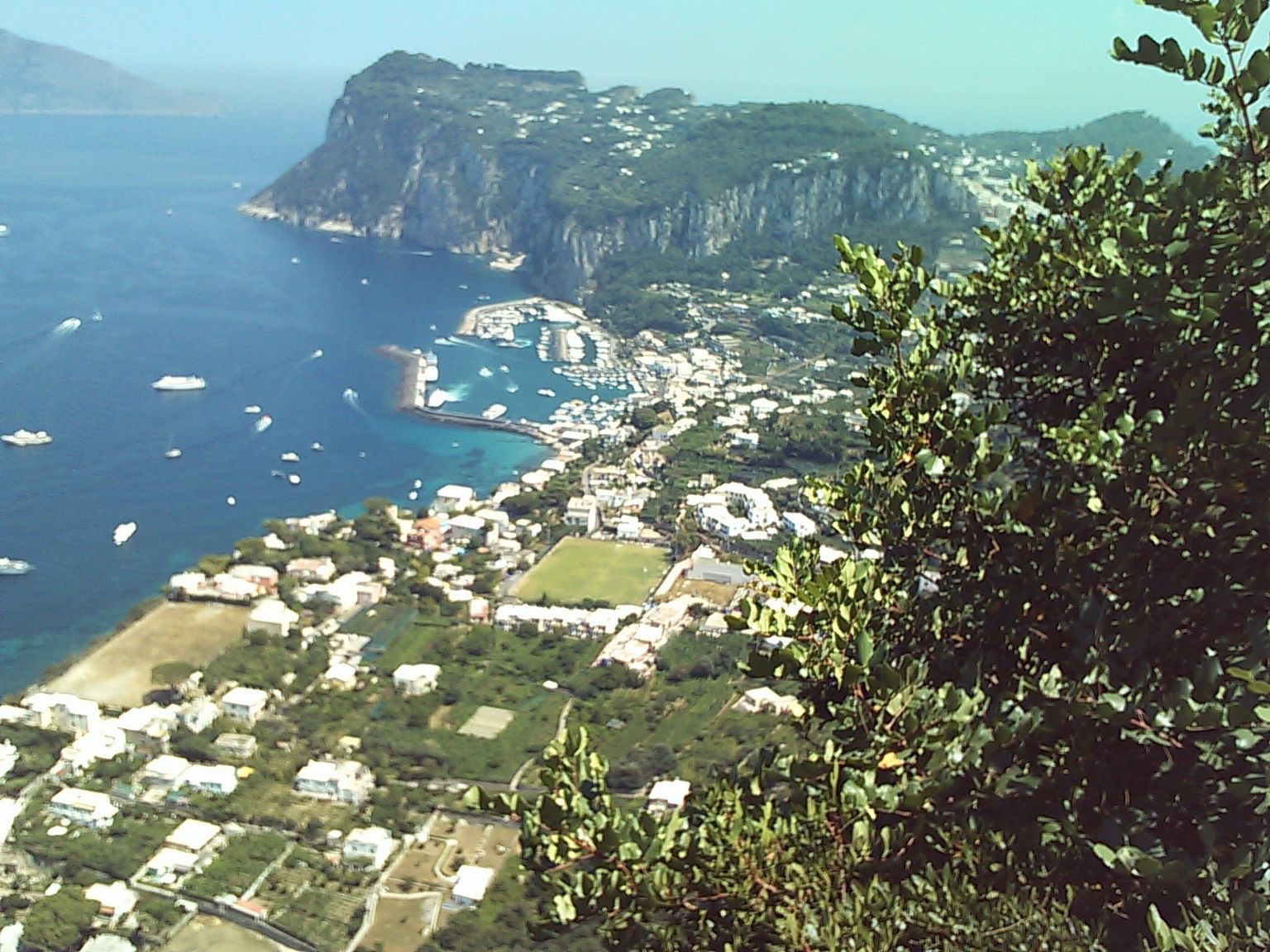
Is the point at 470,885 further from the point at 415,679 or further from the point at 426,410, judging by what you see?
the point at 426,410

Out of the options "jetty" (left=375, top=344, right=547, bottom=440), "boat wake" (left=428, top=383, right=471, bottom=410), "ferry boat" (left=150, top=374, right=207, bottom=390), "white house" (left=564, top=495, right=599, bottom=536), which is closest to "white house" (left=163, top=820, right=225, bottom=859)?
"white house" (left=564, top=495, right=599, bottom=536)

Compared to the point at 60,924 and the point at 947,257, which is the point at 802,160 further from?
the point at 60,924

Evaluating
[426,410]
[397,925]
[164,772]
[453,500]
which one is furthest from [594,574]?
[426,410]

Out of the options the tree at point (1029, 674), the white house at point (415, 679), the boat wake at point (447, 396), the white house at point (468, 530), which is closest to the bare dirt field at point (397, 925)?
the white house at point (415, 679)

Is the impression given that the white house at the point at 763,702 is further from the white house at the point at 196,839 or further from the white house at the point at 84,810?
the white house at the point at 84,810

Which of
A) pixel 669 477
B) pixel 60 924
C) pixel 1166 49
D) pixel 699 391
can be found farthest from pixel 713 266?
pixel 1166 49

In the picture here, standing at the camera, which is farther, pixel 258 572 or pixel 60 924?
pixel 258 572
